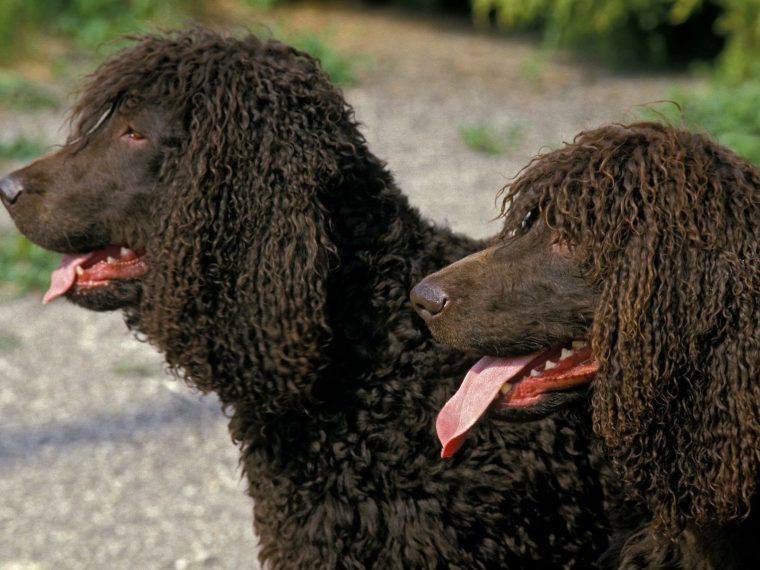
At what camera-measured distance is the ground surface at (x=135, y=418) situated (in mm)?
4727

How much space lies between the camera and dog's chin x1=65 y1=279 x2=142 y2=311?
144 inches

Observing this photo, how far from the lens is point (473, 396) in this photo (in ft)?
10.5

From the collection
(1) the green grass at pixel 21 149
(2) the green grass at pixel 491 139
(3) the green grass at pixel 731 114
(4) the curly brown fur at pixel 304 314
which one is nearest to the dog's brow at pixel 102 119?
(4) the curly brown fur at pixel 304 314

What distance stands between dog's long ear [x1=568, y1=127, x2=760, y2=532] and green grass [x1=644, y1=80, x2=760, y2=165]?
4.05m

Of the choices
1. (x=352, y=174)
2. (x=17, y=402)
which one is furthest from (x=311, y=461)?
(x=17, y=402)

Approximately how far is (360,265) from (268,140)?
44 centimetres

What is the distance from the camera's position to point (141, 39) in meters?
3.83

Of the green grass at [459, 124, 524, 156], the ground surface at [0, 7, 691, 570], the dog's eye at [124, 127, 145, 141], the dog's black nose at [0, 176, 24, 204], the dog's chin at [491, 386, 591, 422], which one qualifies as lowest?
the ground surface at [0, 7, 691, 570]

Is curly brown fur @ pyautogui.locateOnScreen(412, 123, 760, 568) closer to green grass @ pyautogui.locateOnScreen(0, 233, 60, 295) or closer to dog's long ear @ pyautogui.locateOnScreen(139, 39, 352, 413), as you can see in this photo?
dog's long ear @ pyautogui.locateOnScreen(139, 39, 352, 413)

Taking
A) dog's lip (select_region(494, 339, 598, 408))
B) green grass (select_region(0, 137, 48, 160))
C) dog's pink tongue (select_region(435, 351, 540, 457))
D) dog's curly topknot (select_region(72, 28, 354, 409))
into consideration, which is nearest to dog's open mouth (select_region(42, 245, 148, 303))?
dog's curly topknot (select_region(72, 28, 354, 409))

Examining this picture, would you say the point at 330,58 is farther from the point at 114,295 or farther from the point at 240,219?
the point at 240,219

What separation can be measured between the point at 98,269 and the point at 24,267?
3.67m

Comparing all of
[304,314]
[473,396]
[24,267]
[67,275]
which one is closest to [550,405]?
[473,396]

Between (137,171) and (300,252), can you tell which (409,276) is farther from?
(137,171)
